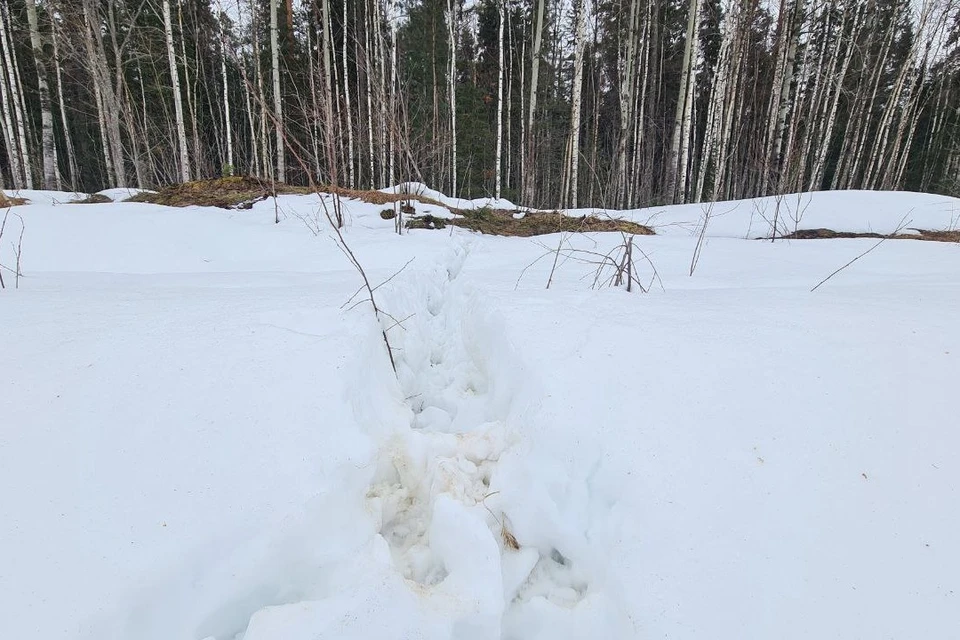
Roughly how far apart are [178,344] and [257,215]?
4.07m

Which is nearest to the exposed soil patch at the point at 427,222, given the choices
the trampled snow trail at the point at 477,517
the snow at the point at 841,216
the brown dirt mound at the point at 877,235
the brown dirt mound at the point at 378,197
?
the brown dirt mound at the point at 378,197

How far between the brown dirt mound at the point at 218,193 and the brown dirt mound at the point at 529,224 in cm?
269

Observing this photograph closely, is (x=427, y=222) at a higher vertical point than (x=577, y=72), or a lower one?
lower

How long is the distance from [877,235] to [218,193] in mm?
7978

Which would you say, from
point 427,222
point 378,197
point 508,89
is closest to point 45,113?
point 378,197

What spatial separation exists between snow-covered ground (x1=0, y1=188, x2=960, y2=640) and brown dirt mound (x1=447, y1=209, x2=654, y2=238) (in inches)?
143

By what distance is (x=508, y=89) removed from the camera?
1211 cm

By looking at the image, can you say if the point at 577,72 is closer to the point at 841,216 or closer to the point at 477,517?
the point at 841,216

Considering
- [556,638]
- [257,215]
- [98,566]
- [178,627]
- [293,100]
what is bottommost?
[556,638]

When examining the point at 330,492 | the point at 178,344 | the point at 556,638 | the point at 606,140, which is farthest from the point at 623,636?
the point at 606,140

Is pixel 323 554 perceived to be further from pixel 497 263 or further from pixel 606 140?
pixel 606 140

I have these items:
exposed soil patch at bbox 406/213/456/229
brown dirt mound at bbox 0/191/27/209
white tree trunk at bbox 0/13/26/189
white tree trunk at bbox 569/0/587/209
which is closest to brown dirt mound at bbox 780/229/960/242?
white tree trunk at bbox 569/0/587/209

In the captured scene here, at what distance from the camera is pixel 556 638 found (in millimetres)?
775

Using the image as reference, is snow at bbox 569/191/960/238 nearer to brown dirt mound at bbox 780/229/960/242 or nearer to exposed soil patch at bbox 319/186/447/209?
brown dirt mound at bbox 780/229/960/242
